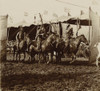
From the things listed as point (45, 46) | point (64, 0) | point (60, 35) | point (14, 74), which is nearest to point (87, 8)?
point (64, 0)

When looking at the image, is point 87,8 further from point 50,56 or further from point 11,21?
point 11,21

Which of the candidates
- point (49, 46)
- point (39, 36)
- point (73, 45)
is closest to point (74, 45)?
point (73, 45)

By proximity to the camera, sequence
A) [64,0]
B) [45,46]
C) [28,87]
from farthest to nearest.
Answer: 1. [64,0]
2. [45,46]
3. [28,87]

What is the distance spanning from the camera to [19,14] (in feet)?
11.8

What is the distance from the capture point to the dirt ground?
11.1 feet

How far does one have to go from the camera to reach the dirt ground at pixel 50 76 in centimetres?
340

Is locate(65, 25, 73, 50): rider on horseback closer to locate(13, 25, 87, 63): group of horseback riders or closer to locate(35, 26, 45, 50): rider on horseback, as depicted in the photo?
locate(13, 25, 87, 63): group of horseback riders

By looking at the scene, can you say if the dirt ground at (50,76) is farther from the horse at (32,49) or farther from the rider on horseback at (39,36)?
the rider on horseback at (39,36)

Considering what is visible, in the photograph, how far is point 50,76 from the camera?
362 centimetres

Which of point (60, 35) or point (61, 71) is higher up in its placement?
point (60, 35)

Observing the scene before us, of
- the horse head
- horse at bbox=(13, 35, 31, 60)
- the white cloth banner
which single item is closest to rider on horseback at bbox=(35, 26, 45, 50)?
horse at bbox=(13, 35, 31, 60)

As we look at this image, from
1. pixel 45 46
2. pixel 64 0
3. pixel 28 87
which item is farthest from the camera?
pixel 64 0

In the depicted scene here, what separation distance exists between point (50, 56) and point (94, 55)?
2.47 ft

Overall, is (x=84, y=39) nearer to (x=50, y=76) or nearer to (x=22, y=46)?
(x=50, y=76)
